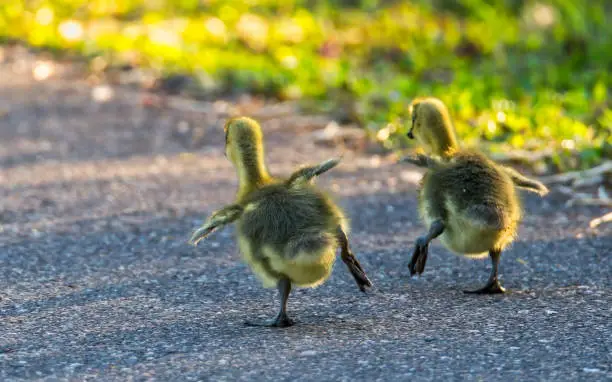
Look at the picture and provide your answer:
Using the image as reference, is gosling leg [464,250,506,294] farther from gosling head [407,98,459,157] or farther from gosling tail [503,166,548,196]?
gosling head [407,98,459,157]

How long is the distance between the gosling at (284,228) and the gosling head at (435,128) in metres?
0.91

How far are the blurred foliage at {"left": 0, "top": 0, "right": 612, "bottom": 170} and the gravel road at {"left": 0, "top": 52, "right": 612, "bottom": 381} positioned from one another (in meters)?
1.00

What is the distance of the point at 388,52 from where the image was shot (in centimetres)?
1147

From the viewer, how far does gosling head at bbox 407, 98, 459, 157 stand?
218 inches

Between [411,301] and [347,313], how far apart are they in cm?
36

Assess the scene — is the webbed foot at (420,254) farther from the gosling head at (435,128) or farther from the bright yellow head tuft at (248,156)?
the bright yellow head tuft at (248,156)

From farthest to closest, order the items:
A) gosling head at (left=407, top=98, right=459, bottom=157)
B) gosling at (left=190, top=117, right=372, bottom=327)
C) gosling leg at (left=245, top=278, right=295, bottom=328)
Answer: gosling head at (left=407, top=98, right=459, bottom=157) → gosling leg at (left=245, top=278, right=295, bottom=328) → gosling at (left=190, top=117, right=372, bottom=327)

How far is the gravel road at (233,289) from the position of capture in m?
4.26

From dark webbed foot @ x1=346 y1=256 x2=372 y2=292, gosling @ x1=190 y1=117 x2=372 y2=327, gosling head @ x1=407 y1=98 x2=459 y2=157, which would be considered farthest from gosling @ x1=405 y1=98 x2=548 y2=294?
gosling @ x1=190 y1=117 x2=372 y2=327

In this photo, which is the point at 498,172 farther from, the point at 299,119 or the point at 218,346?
the point at 299,119

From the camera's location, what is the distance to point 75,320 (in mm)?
4859

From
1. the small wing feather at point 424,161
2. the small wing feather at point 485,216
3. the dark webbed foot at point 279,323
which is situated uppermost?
the small wing feather at point 424,161

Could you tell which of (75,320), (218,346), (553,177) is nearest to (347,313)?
(218,346)

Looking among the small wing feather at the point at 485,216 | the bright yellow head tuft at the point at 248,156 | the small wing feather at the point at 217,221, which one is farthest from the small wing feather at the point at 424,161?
the small wing feather at the point at 217,221
